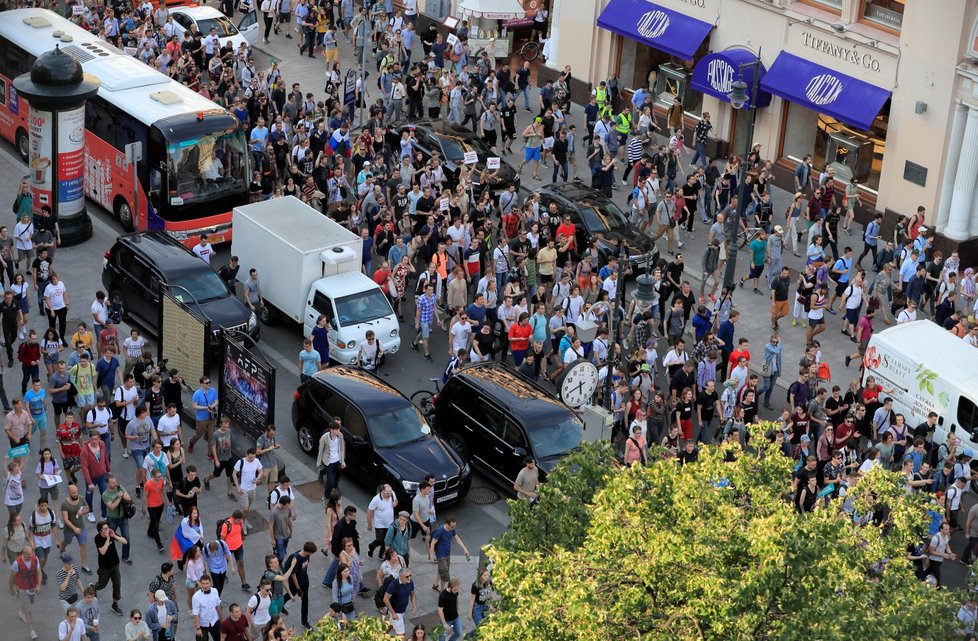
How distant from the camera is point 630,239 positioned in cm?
3222

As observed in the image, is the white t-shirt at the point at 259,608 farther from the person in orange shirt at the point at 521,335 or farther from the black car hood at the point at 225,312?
the person in orange shirt at the point at 521,335

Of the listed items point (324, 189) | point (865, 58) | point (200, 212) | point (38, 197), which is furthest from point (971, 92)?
point (38, 197)

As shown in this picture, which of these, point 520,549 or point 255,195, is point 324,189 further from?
point 520,549

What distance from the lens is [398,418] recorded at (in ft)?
79.0

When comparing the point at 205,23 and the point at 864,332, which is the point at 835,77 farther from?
the point at 205,23

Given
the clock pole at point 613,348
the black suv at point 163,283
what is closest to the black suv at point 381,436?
the clock pole at point 613,348

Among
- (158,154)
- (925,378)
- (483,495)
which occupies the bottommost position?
(483,495)

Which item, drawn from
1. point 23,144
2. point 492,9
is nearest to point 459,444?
point 23,144

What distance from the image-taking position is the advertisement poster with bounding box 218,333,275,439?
24.1 meters

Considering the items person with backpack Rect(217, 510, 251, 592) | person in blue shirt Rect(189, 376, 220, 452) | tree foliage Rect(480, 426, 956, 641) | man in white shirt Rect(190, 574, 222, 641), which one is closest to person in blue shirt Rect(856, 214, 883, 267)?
person in blue shirt Rect(189, 376, 220, 452)

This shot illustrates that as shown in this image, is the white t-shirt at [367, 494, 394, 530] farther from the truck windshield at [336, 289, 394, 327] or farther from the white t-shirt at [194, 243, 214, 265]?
the white t-shirt at [194, 243, 214, 265]

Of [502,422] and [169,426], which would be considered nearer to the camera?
[169,426]

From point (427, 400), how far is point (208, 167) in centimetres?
847

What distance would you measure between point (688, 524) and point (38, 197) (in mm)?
22557
